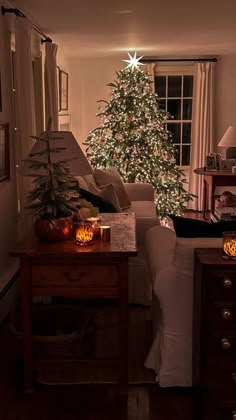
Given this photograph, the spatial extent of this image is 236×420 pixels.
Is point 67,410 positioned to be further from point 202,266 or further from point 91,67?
point 91,67

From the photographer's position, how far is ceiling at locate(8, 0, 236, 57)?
13.3ft

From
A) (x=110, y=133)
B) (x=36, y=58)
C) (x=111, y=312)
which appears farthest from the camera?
(x=110, y=133)

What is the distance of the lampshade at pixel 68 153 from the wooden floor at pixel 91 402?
119 cm

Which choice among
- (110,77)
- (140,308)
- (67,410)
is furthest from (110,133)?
(67,410)

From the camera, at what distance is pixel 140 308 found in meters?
3.81

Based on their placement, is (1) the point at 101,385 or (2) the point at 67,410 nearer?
(2) the point at 67,410

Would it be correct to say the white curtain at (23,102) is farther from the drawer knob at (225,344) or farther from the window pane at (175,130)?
the window pane at (175,130)

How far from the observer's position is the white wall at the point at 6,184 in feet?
12.6

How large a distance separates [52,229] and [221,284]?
3.27 ft

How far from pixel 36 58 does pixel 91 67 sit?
307cm

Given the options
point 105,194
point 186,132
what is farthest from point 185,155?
point 105,194

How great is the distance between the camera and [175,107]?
798cm

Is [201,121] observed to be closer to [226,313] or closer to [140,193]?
[140,193]

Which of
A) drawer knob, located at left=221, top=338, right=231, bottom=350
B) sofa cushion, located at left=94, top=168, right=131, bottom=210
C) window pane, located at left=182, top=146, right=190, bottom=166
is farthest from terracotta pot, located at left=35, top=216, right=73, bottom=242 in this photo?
window pane, located at left=182, top=146, right=190, bottom=166
